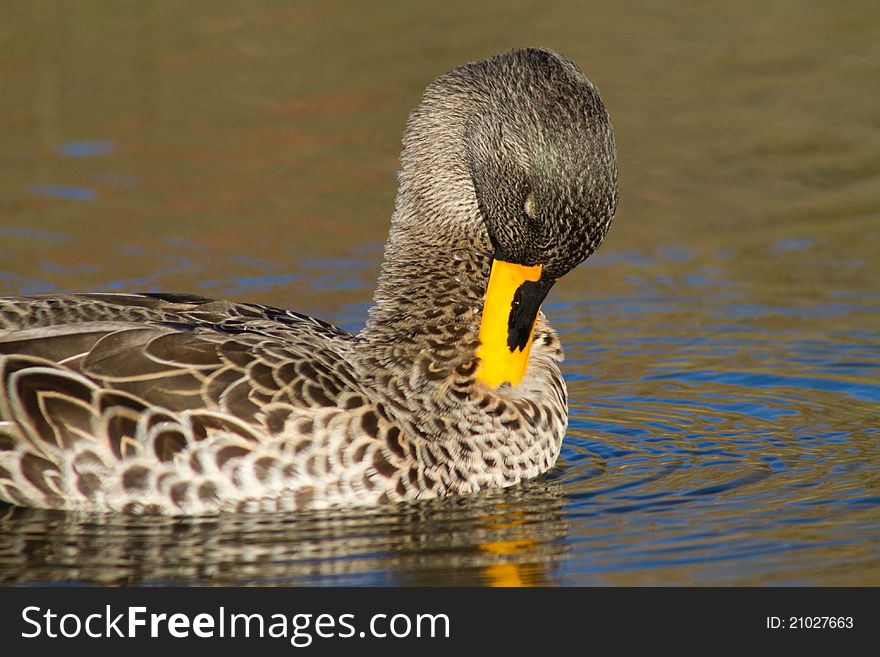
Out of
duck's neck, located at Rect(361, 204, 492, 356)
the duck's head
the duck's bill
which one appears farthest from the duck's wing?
the duck's head

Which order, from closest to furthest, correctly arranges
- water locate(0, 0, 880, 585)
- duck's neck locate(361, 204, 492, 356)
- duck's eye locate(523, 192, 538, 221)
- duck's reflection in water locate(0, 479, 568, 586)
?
duck's reflection in water locate(0, 479, 568, 586) → water locate(0, 0, 880, 585) → duck's eye locate(523, 192, 538, 221) → duck's neck locate(361, 204, 492, 356)

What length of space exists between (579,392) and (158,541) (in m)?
3.54

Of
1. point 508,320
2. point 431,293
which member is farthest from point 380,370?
point 508,320

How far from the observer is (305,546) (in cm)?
834

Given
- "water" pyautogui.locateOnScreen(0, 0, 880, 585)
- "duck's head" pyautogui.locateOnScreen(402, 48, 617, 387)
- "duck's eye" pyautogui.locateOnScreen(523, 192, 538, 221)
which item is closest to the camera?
"water" pyautogui.locateOnScreen(0, 0, 880, 585)

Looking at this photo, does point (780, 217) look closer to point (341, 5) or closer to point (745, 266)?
point (745, 266)

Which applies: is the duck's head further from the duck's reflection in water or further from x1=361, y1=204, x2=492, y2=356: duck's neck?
the duck's reflection in water

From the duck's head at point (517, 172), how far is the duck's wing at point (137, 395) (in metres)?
1.00

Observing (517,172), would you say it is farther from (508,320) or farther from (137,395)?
(137,395)

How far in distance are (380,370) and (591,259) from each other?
16.0 feet

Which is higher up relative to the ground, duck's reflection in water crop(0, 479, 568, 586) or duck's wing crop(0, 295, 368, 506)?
duck's wing crop(0, 295, 368, 506)

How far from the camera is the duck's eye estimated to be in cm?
862

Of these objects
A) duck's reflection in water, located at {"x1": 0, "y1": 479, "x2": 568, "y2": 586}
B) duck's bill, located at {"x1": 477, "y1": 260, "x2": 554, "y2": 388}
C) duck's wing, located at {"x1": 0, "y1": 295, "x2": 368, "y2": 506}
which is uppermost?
duck's bill, located at {"x1": 477, "y1": 260, "x2": 554, "y2": 388}

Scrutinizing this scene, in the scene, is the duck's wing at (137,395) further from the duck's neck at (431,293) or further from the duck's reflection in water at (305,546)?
the duck's neck at (431,293)
